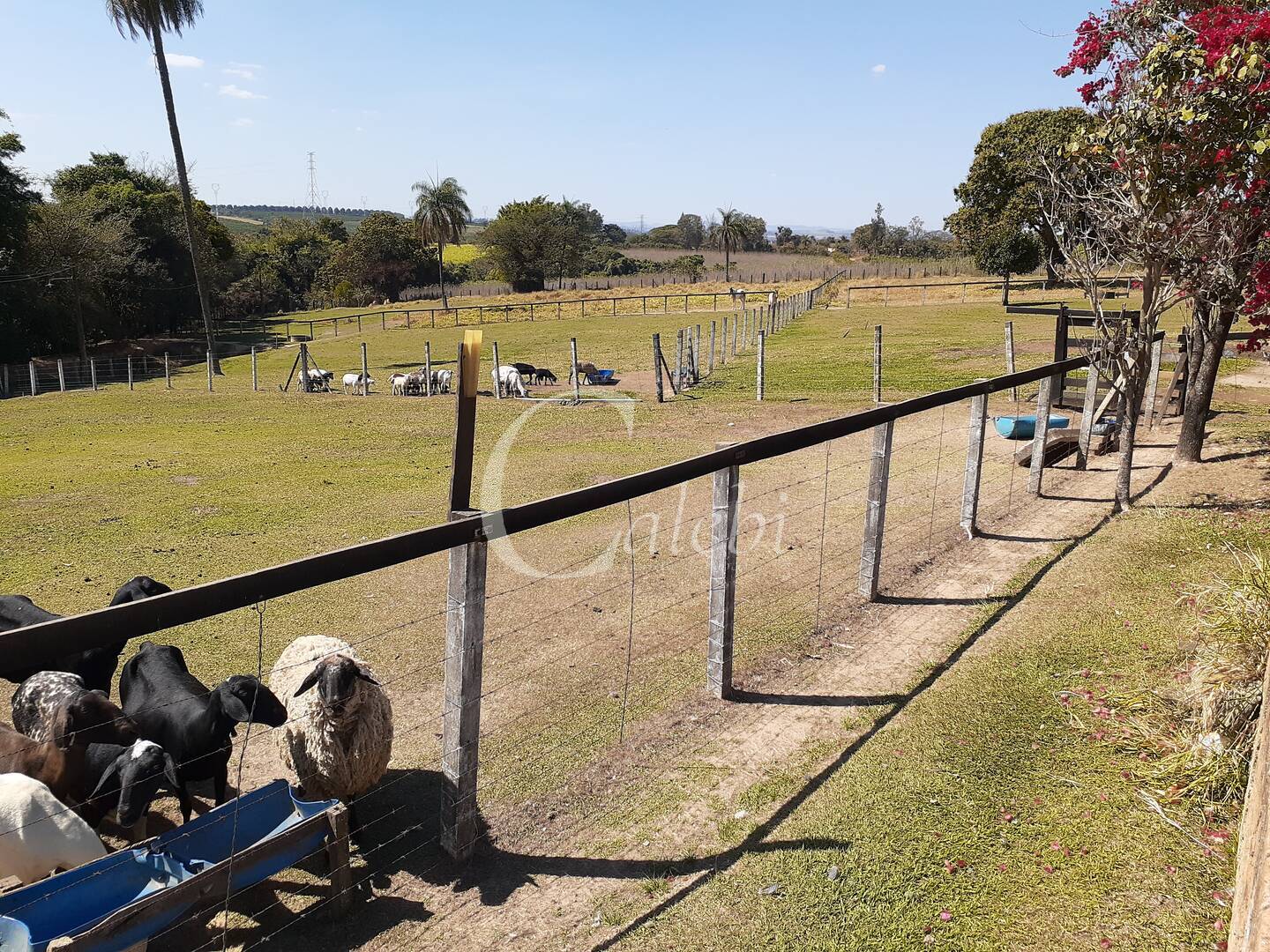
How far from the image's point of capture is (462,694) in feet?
13.6

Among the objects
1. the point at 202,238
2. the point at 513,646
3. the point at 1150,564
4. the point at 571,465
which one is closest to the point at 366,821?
the point at 513,646

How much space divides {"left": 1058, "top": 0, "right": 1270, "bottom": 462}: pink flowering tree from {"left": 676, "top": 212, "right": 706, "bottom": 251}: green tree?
147 m

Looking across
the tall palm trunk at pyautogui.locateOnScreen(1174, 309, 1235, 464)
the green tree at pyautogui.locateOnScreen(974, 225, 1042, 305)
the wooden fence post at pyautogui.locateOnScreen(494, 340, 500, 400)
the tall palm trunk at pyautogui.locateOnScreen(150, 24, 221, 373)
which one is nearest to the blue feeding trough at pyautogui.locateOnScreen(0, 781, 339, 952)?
the tall palm trunk at pyautogui.locateOnScreen(1174, 309, 1235, 464)

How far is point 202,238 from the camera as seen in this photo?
5356 cm

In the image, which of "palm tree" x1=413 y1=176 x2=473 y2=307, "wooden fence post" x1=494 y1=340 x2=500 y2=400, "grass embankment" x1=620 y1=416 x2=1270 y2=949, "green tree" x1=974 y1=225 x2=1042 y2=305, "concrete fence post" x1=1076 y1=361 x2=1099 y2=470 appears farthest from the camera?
"palm tree" x1=413 y1=176 x2=473 y2=307

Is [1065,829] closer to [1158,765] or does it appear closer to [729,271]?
[1158,765]

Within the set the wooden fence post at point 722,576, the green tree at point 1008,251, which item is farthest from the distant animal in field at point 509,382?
the green tree at point 1008,251

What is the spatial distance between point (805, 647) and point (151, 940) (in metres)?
4.46

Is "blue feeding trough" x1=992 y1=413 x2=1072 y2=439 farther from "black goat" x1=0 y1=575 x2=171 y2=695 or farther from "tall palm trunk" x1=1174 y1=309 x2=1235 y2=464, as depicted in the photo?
"black goat" x1=0 y1=575 x2=171 y2=695

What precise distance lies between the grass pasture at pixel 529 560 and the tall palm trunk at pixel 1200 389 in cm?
218

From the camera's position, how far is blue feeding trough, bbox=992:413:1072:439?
45.2 ft

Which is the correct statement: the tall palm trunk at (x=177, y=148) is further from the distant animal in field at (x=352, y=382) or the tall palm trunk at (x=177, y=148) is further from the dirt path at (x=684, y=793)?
the dirt path at (x=684, y=793)

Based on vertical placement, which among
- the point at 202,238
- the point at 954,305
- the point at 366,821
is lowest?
the point at 366,821

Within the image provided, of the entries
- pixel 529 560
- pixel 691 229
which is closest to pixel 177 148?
pixel 529 560
